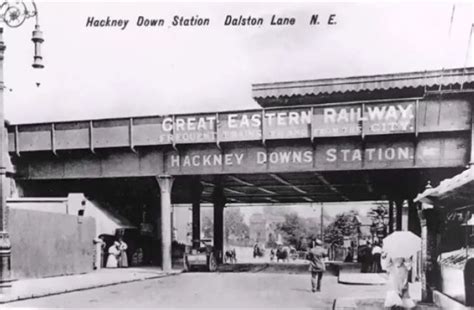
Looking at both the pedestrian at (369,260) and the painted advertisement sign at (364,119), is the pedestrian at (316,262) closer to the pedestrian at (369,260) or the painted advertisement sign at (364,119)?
the painted advertisement sign at (364,119)

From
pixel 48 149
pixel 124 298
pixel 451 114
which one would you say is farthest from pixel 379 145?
pixel 48 149

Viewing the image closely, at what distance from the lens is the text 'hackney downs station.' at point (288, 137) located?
21.2 metres

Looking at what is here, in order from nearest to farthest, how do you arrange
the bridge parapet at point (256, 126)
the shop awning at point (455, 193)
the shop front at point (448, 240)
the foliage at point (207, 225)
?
the shop awning at point (455, 193), the shop front at point (448, 240), the bridge parapet at point (256, 126), the foliage at point (207, 225)

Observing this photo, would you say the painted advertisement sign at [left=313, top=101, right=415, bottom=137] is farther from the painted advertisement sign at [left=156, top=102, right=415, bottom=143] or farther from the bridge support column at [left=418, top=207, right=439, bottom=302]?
the bridge support column at [left=418, top=207, right=439, bottom=302]

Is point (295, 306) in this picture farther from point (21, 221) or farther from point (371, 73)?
point (371, 73)

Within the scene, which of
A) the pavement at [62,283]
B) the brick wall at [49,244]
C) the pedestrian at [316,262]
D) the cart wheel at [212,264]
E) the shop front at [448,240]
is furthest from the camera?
the cart wheel at [212,264]

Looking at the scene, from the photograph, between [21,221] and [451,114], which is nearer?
[21,221]

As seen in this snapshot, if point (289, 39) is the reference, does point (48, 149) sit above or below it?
below

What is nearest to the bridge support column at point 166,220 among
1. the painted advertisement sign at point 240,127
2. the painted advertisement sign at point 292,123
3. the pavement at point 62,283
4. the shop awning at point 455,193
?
the pavement at point 62,283

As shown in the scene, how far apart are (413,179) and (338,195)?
47.0 ft

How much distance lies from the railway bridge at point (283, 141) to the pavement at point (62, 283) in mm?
3075

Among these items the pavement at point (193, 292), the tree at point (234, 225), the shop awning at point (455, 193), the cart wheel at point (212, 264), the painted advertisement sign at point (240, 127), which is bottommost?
the tree at point (234, 225)

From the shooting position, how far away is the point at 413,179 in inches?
1060

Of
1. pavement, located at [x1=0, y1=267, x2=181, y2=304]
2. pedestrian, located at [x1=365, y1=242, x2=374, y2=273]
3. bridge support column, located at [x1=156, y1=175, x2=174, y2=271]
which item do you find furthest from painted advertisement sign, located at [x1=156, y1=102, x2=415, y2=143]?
pedestrian, located at [x1=365, y1=242, x2=374, y2=273]
